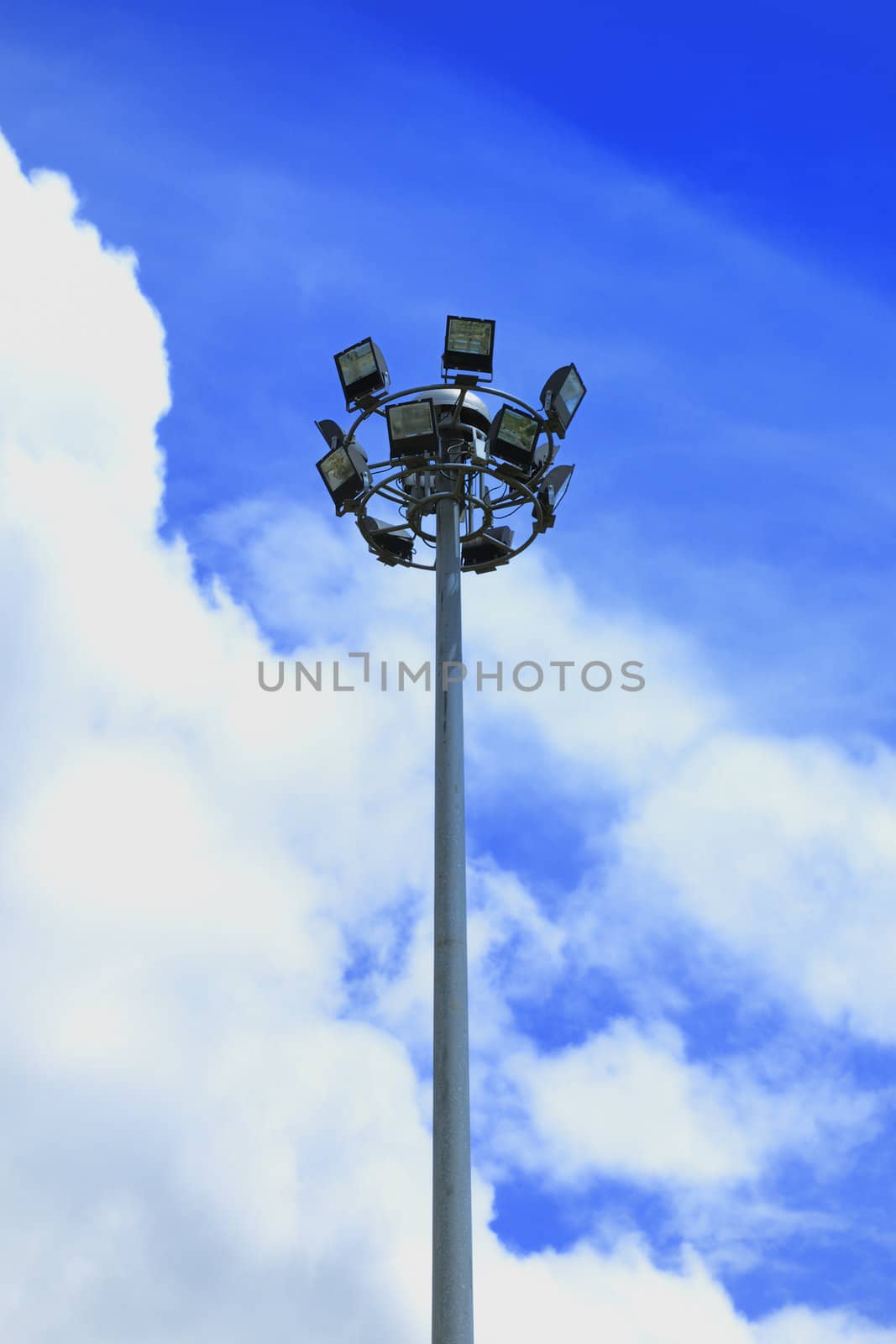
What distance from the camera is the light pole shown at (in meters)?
12.1

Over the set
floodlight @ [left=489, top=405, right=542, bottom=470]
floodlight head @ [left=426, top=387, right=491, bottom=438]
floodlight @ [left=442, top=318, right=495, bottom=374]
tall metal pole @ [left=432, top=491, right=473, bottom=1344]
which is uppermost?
floodlight @ [left=442, top=318, right=495, bottom=374]

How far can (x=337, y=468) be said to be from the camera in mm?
15422

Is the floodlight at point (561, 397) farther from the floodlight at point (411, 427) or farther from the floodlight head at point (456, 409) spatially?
the floodlight at point (411, 427)

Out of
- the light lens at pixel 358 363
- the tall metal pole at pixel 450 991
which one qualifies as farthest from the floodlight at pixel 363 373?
the tall metal pole at pixel 450 991

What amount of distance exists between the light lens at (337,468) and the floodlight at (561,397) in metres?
2.11

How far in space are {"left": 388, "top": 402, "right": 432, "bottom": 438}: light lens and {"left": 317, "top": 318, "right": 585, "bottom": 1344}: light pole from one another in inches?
0.5

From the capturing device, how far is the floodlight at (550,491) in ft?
50.0

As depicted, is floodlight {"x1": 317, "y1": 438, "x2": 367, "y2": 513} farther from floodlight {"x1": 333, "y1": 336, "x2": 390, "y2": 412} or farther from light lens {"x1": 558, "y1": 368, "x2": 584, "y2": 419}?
light lens {"x1": 558, "y1": 368, "x2": 584, "y2": 419}

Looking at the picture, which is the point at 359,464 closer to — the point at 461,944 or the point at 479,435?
the point at 479,435

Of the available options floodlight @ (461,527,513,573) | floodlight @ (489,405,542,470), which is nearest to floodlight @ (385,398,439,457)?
floodlight @ (489,405,542,470)

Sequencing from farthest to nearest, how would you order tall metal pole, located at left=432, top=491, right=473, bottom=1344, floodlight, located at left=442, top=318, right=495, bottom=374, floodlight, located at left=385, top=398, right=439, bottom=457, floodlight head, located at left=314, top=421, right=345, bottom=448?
floodlight head, located at left=314, top=421, right=345, bottom=448 → floodlight, located at left=442, top=318, right=495, bottom=374 → floodlight, located at left=385, top=398, right=439, bottom=457 → tall metal pole, located at left=432, top=491, right=473, bottom=1344

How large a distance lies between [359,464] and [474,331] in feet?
5.91

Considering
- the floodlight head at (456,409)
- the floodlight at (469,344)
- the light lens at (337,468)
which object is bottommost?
the light lens at (337,468)

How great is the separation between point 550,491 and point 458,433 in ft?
3.68
